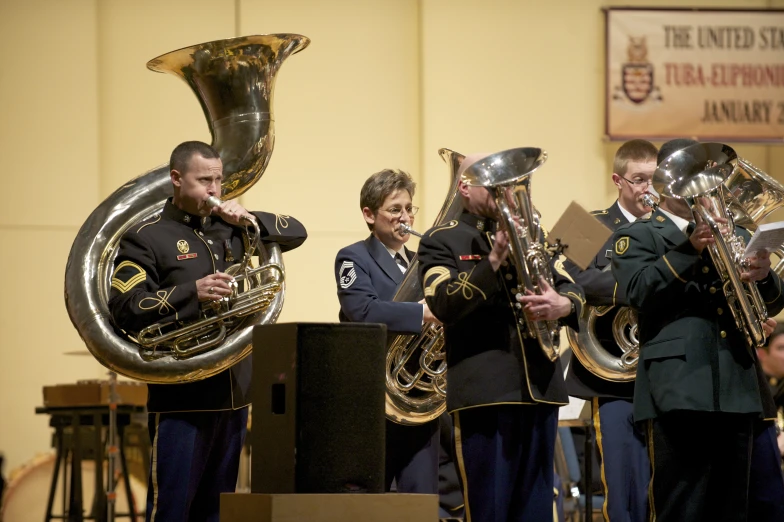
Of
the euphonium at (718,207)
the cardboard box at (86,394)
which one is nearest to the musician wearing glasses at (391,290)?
the euphonium at (718,207)

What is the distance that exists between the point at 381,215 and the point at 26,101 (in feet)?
13.4

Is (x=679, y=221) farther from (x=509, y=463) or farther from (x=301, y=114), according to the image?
(x=301, y=114)

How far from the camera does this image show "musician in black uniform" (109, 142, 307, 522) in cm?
379

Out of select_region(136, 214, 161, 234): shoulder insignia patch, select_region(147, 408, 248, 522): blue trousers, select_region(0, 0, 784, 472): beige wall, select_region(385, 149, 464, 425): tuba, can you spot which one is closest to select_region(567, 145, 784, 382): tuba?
select_region(385, 149, 464, 425): tuba

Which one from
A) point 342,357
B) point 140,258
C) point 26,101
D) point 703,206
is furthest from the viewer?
point 26,101

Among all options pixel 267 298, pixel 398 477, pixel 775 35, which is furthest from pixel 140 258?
pixel 775 35

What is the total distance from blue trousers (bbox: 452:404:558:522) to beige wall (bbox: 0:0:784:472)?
4.50 m

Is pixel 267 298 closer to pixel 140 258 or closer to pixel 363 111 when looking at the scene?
pixel 140 258

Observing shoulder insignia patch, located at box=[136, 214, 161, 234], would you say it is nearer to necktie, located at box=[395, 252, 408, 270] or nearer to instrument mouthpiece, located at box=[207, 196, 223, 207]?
instrument mouthpiece, located at box=[207, 196, 223, 207]

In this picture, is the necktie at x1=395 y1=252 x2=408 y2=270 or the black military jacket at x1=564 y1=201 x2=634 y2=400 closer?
the black military jacket at x1=564 y1=201 x2=634 y2=400

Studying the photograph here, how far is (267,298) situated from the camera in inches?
154

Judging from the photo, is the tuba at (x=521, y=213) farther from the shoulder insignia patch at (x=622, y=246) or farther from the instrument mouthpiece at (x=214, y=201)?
the instrument mouthpiece at (x=214, y=201)

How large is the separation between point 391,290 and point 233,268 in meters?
0.65

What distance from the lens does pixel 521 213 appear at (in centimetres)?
321
